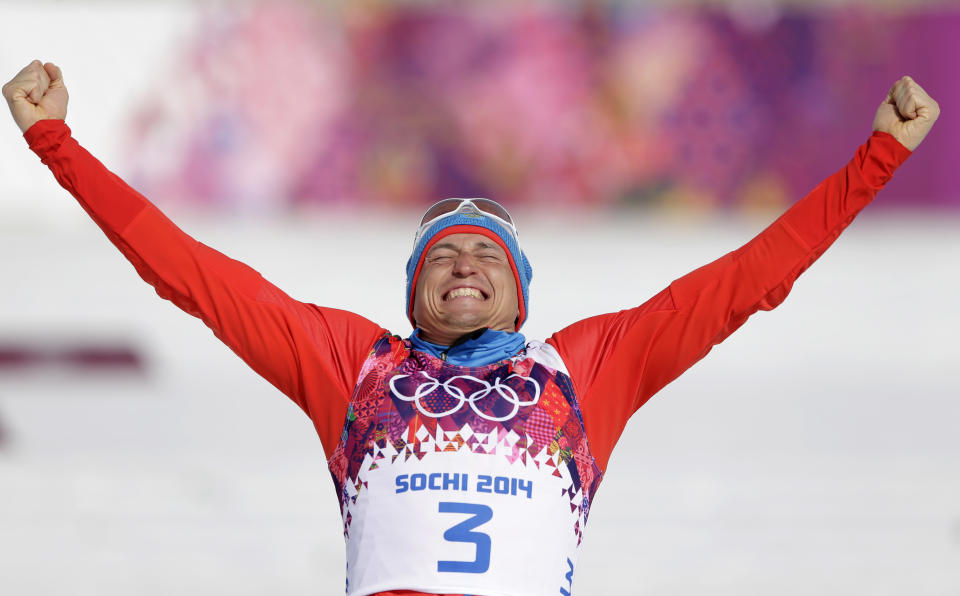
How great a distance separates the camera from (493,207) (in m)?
2.62

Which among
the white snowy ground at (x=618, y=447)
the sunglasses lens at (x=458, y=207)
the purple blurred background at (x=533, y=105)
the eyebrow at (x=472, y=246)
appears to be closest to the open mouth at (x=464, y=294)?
the eyebrow at (x=472, y=246)

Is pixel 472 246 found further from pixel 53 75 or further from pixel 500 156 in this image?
pixel 500 156

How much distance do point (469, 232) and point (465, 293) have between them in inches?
8.0

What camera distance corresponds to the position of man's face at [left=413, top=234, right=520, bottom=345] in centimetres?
235

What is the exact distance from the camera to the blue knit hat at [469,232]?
8.24 ft

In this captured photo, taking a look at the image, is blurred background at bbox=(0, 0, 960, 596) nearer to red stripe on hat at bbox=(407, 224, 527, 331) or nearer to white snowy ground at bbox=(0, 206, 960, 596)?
white snowy ground at bbox=(0, 206, 960, 596)

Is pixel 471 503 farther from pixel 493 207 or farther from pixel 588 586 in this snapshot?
pixel 588 586

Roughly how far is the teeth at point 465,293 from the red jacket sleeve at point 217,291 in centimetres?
22

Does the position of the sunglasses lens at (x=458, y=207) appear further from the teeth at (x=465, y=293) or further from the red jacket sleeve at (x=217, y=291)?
the red jacket sleeve at (x=217, y=291)

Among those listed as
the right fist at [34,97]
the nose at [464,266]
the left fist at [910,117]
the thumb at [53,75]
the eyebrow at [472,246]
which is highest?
the thumb at [53,75]

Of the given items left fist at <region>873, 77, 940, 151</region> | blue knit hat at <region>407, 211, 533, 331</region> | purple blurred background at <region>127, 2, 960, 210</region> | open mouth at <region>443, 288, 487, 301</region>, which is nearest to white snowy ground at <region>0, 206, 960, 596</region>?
purple blurred background at <region>127, 2, 960, 210</region>

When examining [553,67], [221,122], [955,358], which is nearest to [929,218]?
[955,358]

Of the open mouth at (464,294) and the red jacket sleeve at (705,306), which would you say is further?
the open mouth at (464,294)

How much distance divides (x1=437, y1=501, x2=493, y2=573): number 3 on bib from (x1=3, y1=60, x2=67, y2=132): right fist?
1.16 metres
